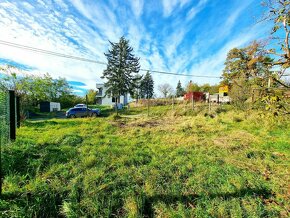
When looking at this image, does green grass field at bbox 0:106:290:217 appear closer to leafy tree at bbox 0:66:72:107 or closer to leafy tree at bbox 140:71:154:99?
leafy tree at bbox 0:66:72:107

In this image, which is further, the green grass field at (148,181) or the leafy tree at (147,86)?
the leafy tree at (147,86)

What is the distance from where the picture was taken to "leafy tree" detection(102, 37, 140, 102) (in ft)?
88.2

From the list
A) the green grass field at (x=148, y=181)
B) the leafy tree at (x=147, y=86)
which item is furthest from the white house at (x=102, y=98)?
the green grass field at (x=148, y=181)

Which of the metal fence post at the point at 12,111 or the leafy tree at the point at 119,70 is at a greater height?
the leafy tree at the point at 119,70

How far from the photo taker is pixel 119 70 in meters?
27.0

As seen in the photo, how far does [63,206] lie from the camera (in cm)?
215

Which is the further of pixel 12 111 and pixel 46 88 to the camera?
pixel 46 88

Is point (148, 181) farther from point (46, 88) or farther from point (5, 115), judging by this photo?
point (46, 88)

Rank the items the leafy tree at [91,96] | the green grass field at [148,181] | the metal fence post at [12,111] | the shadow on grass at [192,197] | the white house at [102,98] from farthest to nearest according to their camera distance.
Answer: the leafy tree at [91,96] < the white house at [102,98] < the metal fence post at [12,111] < the shadow on grass at [192,197] < the green grass field at [148,181]

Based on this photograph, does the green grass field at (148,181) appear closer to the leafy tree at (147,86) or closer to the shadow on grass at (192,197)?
the shadow on grass at (192,197)

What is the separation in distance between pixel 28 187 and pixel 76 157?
142cm

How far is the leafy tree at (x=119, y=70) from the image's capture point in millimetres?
26891

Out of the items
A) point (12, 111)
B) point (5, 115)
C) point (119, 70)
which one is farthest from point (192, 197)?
point (119, 70)

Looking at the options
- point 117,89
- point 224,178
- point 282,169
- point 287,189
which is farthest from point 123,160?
point 117,89
